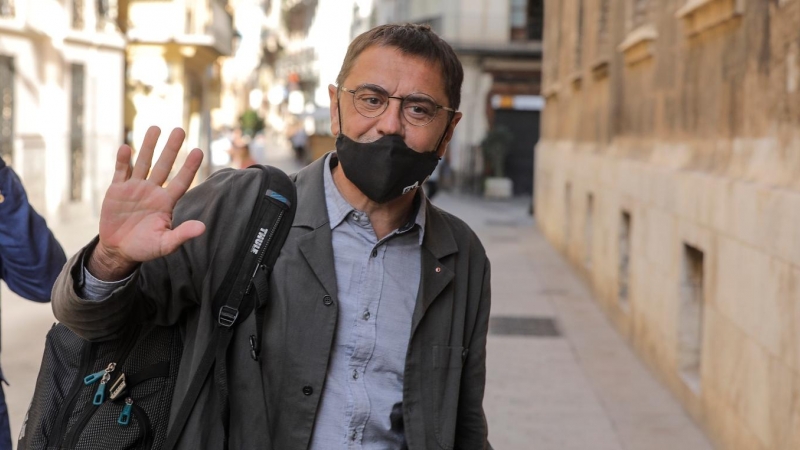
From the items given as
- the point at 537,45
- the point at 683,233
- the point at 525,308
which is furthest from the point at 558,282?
the point at 537,45

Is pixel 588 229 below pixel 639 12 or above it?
below

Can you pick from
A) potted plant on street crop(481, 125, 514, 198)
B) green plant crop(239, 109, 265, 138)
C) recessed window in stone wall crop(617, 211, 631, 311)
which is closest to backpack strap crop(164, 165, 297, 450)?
recessed window in stone wall crop(617, 211, 631, 311)

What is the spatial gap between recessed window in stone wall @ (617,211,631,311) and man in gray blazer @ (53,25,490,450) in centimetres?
852

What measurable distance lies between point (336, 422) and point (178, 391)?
351 mm

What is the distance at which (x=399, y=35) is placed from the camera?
278cm

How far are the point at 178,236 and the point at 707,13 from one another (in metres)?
6.27

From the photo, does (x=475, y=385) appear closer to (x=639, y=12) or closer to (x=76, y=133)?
(x=639, y=12)

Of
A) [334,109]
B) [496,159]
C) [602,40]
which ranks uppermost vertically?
[602,40]

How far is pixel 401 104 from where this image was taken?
9.06 ft

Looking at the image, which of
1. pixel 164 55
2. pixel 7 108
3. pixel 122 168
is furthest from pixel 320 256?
pixel 164 55

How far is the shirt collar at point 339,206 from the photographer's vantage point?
279 centimetres

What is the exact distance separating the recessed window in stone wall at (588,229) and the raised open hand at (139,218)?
40.0 ft

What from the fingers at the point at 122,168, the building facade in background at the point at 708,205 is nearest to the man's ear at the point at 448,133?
the fingers at the point at 122,168

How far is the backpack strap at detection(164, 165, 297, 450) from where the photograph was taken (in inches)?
99.1
